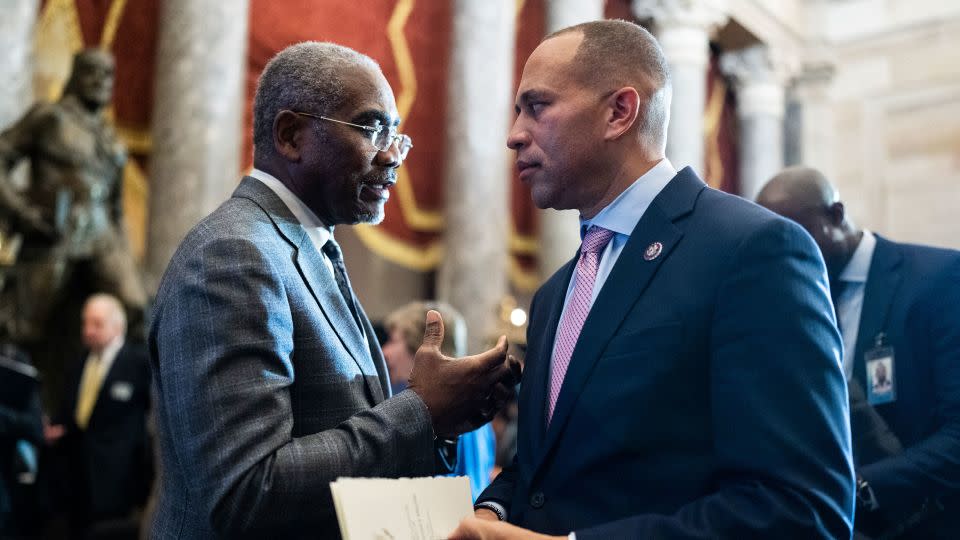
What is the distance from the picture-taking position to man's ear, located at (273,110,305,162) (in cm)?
213

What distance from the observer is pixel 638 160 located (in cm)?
194

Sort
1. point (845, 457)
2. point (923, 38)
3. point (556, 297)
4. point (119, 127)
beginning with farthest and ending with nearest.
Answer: point (923, 38) < point (119, 127) < point (556, 297) < point (845, 457)

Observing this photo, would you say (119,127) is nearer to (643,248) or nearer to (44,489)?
(44,489)

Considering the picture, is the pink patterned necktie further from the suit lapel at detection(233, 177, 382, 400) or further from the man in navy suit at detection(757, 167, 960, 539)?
the man in navy suit at detection(757, 167, 960, 539)

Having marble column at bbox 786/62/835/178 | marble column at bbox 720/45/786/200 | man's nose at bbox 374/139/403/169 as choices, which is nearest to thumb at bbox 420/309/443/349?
man's nose at bbox 374/139/403/169

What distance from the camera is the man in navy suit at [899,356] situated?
2557mm

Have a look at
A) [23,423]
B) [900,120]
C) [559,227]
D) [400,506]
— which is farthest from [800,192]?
[900,120]

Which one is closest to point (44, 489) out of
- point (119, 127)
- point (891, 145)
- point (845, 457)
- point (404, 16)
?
point (119, 127)

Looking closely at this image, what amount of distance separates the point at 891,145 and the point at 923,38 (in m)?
1.57

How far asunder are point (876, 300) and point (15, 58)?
538 cm

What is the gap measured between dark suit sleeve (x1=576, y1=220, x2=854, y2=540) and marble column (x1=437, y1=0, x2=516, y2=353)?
295 inches

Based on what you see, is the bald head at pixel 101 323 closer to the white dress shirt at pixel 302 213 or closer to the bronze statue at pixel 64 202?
the bronze statue at pixel 64 202

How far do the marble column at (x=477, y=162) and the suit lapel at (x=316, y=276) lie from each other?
6.95m

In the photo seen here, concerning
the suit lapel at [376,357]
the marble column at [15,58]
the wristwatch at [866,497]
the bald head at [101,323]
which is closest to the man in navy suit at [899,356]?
the wristwatch at [866,497]
